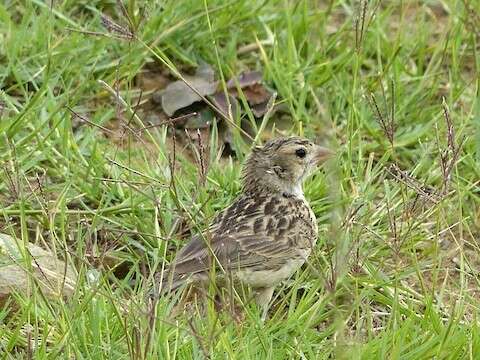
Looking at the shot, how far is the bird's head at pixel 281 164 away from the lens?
7.19m

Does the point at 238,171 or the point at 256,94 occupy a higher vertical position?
the point at 256,94

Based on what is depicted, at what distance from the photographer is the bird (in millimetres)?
6355

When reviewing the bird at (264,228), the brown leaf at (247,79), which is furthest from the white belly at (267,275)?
the brown leaf at (247,79)

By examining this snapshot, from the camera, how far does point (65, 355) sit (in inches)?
219

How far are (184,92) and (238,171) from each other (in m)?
0.89

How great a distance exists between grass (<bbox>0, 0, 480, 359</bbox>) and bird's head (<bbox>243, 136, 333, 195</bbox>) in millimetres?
131

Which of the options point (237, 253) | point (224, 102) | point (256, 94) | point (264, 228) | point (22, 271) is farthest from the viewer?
point (256, 94)

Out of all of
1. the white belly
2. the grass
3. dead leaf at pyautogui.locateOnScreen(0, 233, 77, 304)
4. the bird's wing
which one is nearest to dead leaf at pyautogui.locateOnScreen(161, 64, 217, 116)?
the grass

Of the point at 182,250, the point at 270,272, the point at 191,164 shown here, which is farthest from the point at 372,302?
the point at 191,164

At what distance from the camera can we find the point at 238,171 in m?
7.64

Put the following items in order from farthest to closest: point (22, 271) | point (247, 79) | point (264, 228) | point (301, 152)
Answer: point (247, 79), point (301, 152), point (264, 228), point (22, 271)

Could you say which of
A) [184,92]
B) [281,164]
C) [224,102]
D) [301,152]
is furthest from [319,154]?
[184,92]

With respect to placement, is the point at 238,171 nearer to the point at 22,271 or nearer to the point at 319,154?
the point at 319,154

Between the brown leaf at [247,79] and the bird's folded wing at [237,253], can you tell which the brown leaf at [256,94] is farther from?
the bird's folded wing at [237,253]
